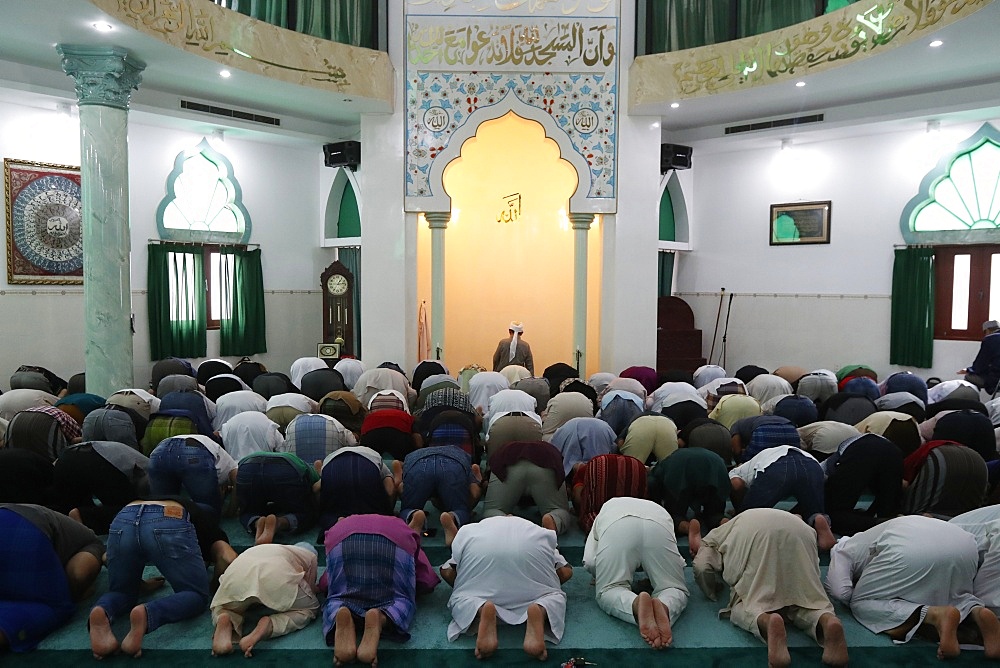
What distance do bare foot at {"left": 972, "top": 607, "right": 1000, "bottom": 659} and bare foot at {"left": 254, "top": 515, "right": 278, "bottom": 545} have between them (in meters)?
2.85

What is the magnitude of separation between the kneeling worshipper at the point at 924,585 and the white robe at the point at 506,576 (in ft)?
3.86

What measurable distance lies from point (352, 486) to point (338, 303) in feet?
18.1

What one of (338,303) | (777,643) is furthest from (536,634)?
(338,303)

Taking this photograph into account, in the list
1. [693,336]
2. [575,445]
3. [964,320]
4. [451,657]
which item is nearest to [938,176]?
[964,320]

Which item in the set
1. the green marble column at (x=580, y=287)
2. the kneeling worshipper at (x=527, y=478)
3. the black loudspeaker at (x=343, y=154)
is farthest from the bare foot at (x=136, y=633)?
the black loudspeaker at (x=343, y=154)

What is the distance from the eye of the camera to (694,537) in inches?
139

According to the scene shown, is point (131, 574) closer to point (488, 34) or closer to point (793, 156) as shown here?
point (488, 34)

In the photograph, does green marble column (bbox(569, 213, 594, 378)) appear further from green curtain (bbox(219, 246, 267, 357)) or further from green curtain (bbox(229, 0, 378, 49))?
green curtain (bbox(219, 246, 267, 357))

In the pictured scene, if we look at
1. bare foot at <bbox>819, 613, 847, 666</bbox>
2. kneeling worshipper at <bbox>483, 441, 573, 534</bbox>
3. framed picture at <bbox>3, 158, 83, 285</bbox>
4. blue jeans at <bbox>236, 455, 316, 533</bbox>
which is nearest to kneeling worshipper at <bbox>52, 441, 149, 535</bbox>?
blue jeans at <bbox>236, 455, 316, 533</bbox>

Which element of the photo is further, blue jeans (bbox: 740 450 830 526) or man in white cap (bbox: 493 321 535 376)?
man in white cap (bbox: 493 321 535 376)

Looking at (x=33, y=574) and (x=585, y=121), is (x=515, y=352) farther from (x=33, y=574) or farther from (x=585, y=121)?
(x=33, y=574)

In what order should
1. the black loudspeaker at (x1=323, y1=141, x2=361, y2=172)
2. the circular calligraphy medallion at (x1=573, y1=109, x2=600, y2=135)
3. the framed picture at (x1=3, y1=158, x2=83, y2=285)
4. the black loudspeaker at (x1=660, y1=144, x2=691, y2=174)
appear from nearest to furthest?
the framed picture at (x1=3, y1=158, x2=83, y2=285) < the circular calligraphy medallion at (x1=573, y1=109, x2=600, y2=135) < the black loudspeaker at (x1=323, y1=141, x2=361, y2=172) < the black loudspeaker at (x1=660, y1=144, x2=691, y2=174)

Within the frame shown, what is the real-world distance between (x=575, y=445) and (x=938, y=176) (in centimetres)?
579

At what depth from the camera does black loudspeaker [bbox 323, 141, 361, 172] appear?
29.4 ft
